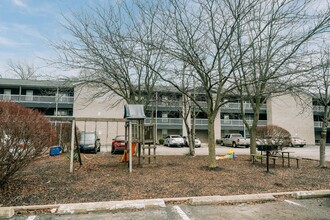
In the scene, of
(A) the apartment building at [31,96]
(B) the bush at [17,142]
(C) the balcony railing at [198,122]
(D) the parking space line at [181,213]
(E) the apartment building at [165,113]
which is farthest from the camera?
(C) the balcony railing at [198,122]

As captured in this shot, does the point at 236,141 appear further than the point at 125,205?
Yes

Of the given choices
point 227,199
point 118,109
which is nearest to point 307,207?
point 227,199

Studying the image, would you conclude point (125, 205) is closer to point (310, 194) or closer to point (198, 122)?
point (310, 194)

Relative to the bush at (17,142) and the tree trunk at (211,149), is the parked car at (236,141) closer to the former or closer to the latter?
the tree trunk at (211,149)

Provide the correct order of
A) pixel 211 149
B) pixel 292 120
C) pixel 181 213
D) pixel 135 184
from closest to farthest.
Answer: pixel 181 213 → pixel 135 184 → pixel 211 149 → pixel 292 120

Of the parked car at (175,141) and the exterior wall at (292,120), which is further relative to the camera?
the exterior wall at (292,120)

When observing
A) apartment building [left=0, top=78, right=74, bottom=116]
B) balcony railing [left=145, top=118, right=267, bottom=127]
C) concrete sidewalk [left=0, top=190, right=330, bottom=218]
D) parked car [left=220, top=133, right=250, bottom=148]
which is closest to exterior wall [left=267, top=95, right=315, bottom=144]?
balcony railing [left=145, top=118, right=267, bottom=127]

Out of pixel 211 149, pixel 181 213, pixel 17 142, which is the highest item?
pixel 17 142

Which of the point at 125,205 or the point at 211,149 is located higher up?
the point at 211,149

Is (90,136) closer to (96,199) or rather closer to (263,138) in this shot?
(263,138)

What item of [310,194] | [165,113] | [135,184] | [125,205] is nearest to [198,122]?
[165,113]

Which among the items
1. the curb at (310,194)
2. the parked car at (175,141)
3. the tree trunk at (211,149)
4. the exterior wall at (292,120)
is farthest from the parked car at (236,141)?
the curb at (310,194)

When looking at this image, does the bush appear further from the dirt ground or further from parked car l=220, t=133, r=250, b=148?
parked car l=220, t=133, r=250, b=148

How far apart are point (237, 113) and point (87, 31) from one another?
3060 centimetres
